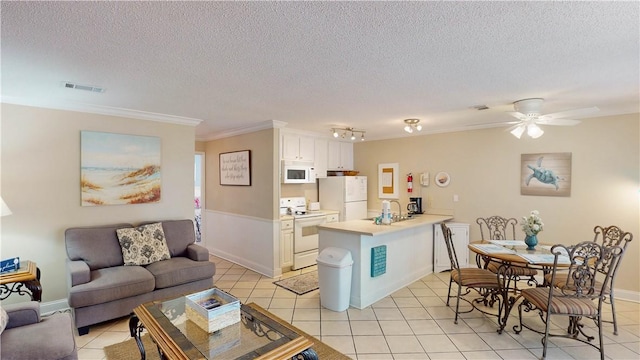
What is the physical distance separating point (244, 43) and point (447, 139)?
166 inches

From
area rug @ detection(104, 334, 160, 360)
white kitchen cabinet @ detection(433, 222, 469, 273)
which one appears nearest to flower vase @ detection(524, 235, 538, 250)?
white kitchen cabinet @ detection(433, 222, 469, 273)

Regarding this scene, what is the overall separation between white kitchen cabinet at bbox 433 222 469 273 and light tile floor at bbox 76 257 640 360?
935mm

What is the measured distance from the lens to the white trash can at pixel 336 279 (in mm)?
3422

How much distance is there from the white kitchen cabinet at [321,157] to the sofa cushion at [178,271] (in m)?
2.73

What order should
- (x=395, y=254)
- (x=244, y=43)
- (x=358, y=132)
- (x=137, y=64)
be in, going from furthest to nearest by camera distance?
(x=358, y=132)
(x=395, y=254)
(x=137, y=64)
(x=244, y=43)

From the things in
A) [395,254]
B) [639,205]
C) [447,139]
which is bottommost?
[395,254]

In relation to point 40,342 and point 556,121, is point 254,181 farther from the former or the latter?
point 556,121

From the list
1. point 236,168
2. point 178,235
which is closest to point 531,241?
point 178,235

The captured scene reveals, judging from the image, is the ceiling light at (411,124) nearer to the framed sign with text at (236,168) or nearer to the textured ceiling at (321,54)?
the textured ceiling at (321,54)

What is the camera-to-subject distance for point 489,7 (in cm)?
153

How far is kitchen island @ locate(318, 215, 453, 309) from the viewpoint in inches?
140

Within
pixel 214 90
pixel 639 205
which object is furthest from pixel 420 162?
pixel 214 90

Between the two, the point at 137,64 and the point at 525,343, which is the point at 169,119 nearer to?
the point at 137,64

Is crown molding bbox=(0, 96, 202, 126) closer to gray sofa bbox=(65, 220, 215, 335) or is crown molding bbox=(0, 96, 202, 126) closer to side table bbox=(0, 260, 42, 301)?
gray sofa bbox=(65, 220, 215, 335)
